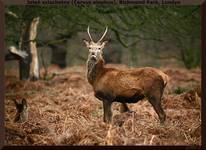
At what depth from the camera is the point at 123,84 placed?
228 inches

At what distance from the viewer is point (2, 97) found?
5.86 metres

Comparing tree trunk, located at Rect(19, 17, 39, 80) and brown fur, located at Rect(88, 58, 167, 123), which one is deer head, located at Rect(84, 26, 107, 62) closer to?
brown fur, located at Rect(88, 58, 167, 123)

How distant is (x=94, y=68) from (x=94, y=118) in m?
0.61

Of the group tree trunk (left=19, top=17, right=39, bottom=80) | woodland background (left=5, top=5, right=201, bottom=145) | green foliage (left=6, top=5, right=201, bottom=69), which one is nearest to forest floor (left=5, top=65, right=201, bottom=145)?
woodland background (left=5, top=5, right=201, bottom=145)

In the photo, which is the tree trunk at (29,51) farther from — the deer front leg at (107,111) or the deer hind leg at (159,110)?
the deer hind leg at (159,110)

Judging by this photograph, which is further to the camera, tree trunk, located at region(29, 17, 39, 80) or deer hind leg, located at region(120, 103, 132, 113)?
tree trunk, located at region(29, 17, 39, 80)

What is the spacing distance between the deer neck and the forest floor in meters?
0.10

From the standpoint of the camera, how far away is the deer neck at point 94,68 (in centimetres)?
586

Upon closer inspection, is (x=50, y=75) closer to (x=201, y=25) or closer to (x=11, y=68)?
(x=11, y=68)

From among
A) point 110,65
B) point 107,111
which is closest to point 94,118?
point 107,111

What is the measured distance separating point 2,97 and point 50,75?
0.66 m

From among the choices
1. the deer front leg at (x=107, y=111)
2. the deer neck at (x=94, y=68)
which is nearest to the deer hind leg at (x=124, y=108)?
the deer front leg at (x=107, y=111)

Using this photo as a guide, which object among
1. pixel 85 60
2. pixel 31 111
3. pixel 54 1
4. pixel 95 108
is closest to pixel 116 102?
pixel 95 108

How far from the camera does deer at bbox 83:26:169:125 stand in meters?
5.77
